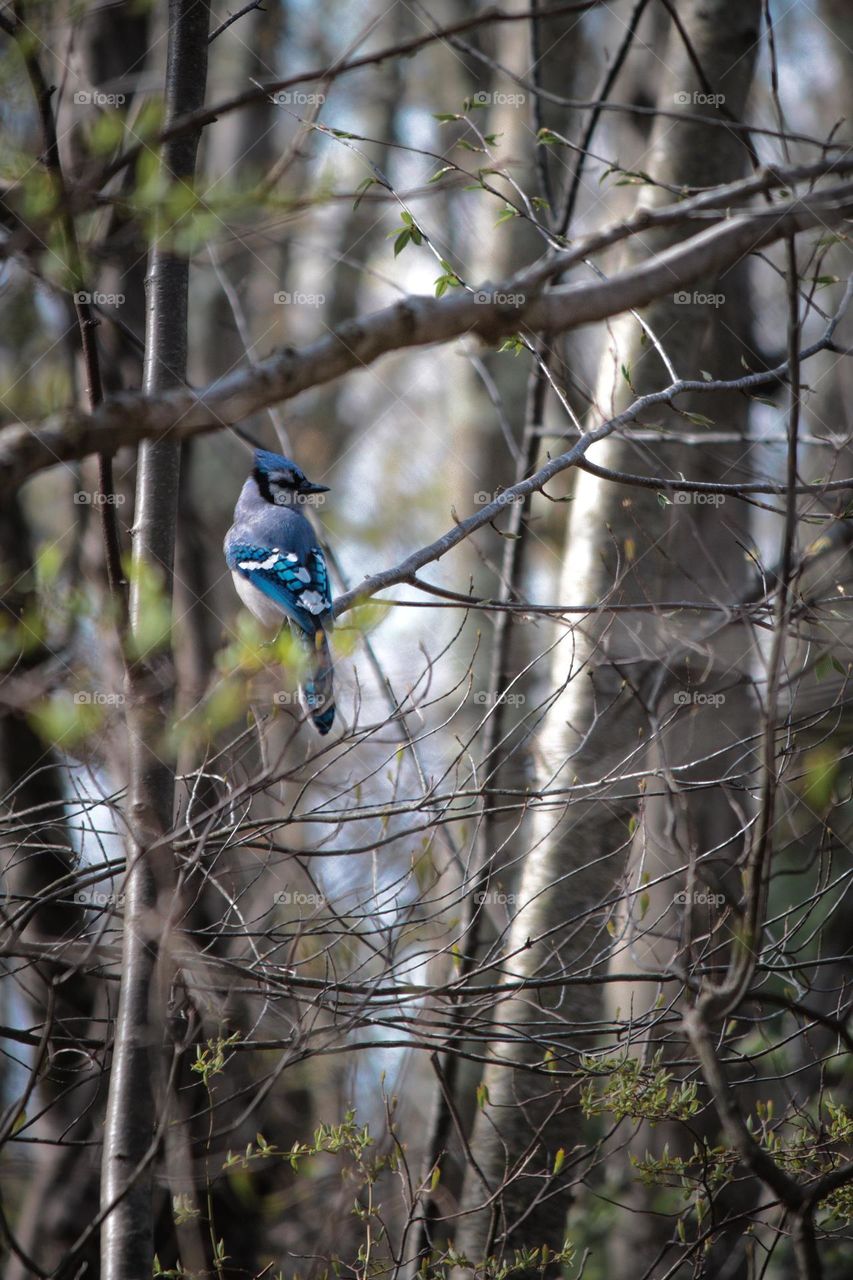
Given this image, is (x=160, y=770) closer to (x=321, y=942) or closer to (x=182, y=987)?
(x=182, y=987)

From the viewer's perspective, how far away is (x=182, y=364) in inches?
117

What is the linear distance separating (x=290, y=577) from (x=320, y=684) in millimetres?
1290

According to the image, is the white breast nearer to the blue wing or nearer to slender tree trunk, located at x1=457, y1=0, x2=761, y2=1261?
the blue wing

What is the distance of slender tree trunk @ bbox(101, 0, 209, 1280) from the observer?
235cm

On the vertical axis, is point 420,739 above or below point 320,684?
below
